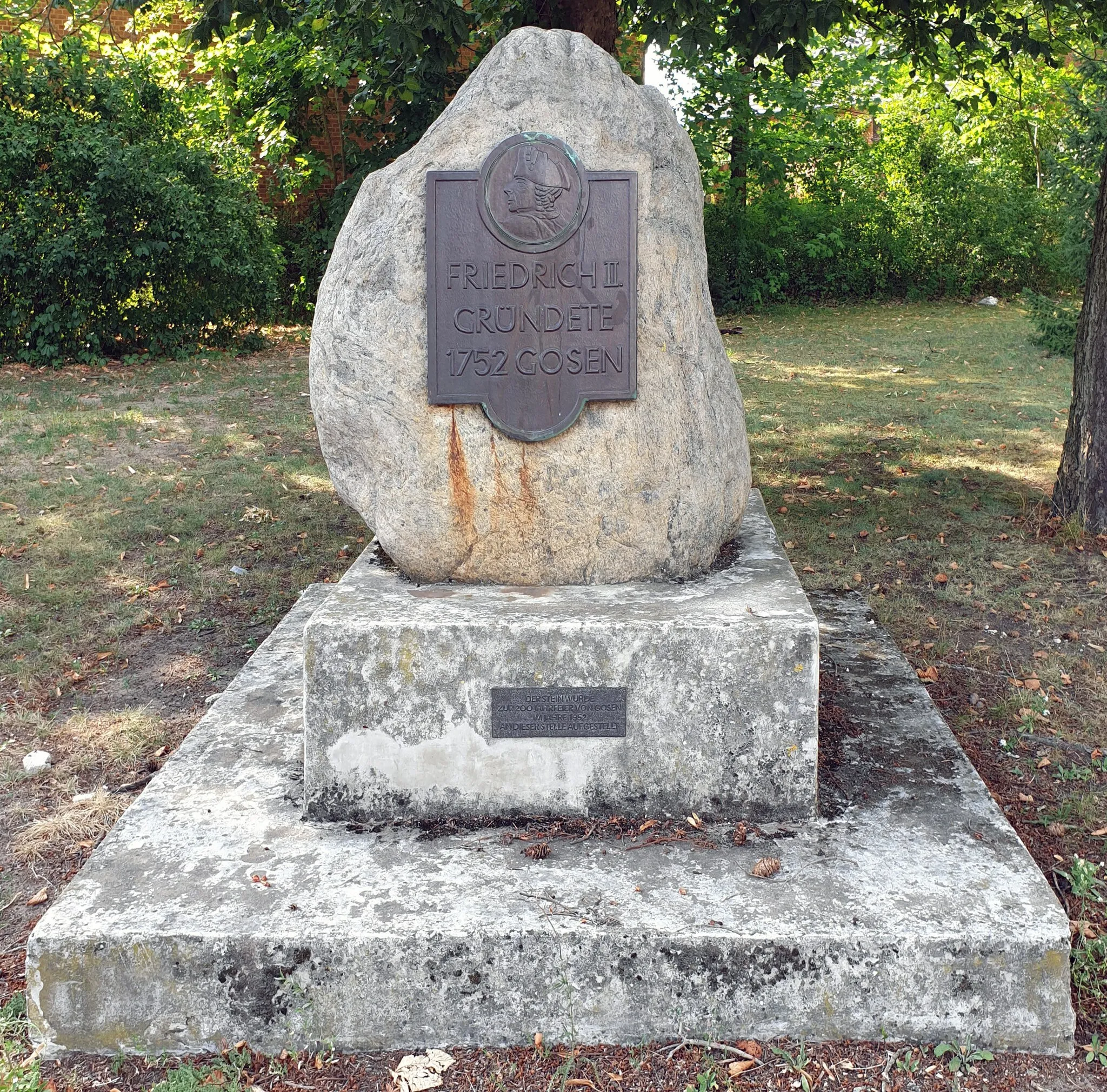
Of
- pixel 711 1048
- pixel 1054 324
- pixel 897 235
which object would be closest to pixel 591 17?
pixel 1054 324

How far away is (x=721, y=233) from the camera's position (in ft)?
56.7

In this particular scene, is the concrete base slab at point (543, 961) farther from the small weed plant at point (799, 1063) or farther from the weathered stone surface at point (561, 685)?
the weathered stone surface at point (561, 685)

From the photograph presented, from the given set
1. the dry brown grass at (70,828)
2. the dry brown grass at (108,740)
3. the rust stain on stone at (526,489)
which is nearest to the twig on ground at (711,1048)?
the rust stain on stone at (526,489)

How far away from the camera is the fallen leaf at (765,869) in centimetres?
297

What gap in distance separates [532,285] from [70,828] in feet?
7.49

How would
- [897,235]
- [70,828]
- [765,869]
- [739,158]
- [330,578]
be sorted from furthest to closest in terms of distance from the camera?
[897,235] < [739,158] < [330,578] < [70,828] < [765,869]

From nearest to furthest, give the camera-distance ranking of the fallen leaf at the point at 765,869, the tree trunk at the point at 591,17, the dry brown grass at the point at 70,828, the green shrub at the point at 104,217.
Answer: the fallen leaf at the point at 765,869 < the dry brown grass at the point at 70,828 < the tree trunk at the point at 591,17 < the green shrub at the point at 104,217

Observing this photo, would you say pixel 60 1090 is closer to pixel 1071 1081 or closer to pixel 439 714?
pixel 439 714

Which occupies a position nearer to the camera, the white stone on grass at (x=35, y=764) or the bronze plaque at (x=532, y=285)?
the bronze plaque at (x=532, y=285)

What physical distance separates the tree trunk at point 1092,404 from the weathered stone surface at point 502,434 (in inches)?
138

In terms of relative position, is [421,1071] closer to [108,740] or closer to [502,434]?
[502,434]

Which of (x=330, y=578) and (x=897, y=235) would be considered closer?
(x=330, y=578)

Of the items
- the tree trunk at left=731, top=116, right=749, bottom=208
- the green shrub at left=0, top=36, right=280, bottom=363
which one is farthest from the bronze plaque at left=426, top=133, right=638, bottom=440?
the tree trunk at left=731, top=116, right=749, bottom=208

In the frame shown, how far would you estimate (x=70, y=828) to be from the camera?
145 inches
